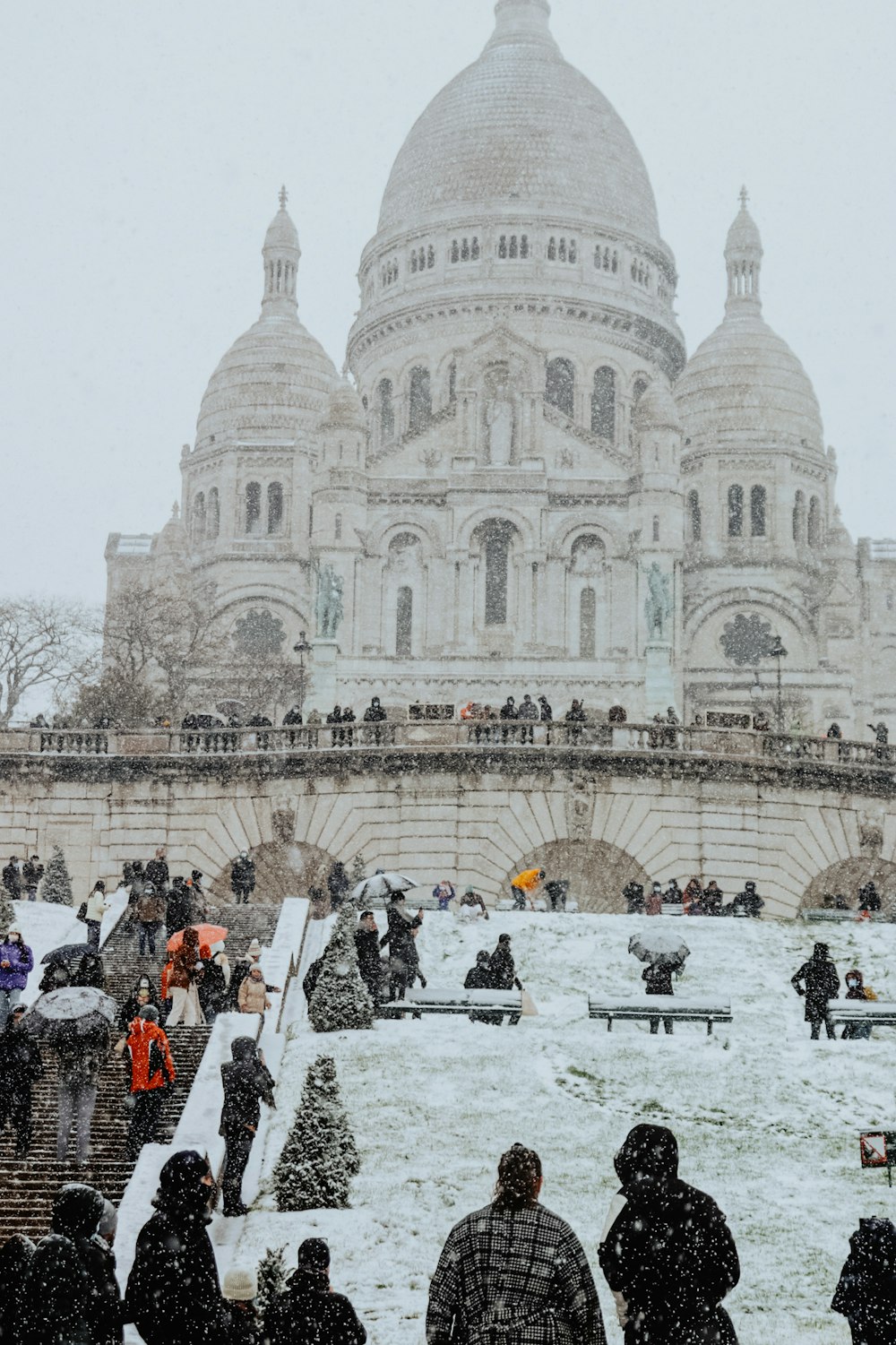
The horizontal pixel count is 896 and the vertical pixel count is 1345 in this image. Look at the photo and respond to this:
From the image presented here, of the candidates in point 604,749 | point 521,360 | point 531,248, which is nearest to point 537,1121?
point 604,749

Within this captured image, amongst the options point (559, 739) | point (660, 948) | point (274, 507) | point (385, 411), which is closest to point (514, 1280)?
point (660, 948)

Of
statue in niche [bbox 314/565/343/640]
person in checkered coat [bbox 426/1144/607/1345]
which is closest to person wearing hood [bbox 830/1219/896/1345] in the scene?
person in checkered coat [bbox 426/1144/607/1345]

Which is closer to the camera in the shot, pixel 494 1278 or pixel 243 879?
pixel 494 1278

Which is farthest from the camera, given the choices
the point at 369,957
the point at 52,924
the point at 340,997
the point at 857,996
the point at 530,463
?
the point at 530,463

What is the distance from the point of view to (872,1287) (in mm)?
8891

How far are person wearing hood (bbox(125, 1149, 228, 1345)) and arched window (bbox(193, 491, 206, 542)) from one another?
2683 inches

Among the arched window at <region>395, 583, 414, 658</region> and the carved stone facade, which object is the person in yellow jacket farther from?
the arched window at <region>395, 583, 414, 658</region>

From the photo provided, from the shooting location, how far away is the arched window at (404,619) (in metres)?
63.1

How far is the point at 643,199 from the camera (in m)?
81.6

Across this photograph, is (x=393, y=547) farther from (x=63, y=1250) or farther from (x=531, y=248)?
(x=63, y=1250)

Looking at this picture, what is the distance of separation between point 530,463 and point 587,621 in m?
5.04

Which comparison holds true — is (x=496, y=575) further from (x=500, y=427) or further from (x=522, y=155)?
(x=522, y=155)

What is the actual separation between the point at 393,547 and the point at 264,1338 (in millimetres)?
55390

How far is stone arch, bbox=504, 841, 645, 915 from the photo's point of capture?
3219 centimetres
